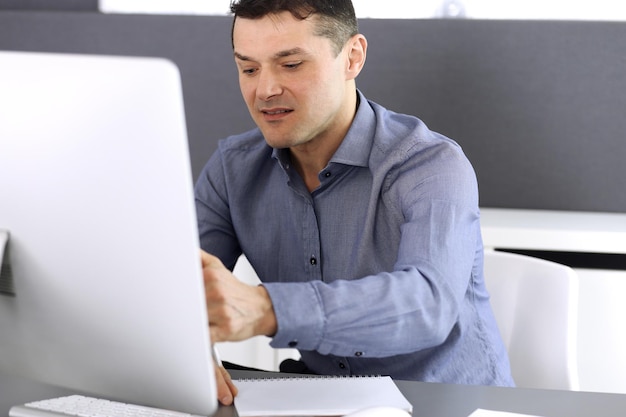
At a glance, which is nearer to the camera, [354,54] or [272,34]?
[272,34]

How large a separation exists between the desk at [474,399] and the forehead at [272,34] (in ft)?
2.24

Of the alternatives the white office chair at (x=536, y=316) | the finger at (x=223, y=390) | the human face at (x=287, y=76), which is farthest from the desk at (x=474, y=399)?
the human face at (x=287, y=76)

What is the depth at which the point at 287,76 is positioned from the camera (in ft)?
5.38

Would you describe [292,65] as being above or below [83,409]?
above

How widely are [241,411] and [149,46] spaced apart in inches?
91.2

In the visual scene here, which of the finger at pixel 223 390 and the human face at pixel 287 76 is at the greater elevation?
the human face at pixel 287 76

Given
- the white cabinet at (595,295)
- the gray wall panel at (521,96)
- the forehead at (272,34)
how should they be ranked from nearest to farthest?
1. the forehead at (272,34)
2. the white cabinet at (595,295)
3. the gray wall panel at (521,96)

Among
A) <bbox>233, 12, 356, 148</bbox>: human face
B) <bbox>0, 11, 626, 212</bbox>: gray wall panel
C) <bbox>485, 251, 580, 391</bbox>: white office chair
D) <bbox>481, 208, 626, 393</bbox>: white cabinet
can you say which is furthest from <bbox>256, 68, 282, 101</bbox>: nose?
<bbox>0, 11, 626, 212</bbox>: gray wall panel

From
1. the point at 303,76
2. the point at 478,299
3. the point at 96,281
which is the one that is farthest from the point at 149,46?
the point at 96,281

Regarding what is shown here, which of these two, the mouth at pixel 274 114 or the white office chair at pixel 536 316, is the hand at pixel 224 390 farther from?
the white office chair at pixel 536 316

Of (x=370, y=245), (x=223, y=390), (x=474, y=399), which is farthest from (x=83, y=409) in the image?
(x=370, y=245)

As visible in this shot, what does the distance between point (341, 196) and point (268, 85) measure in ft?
0.83

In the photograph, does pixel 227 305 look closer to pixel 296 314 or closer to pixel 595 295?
pixel 296 314

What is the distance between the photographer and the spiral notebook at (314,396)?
3.55 feet
